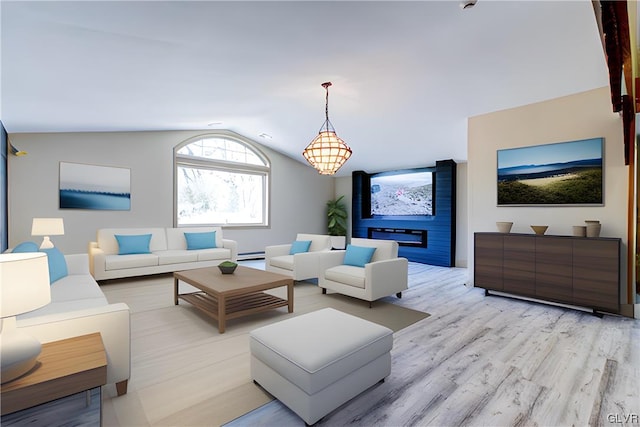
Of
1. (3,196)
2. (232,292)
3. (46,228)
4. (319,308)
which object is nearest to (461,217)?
(319,308)

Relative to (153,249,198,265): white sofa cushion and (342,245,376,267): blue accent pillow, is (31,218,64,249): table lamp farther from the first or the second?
(342,245,376,267): blue accent pillow

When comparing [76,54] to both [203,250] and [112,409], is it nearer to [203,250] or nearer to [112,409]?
[112,409]

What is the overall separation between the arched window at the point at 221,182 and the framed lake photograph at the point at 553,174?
209 inches

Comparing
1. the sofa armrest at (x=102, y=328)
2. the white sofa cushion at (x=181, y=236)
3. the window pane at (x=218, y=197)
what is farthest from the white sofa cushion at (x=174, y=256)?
the sofa armrest at (x=102, y=328)

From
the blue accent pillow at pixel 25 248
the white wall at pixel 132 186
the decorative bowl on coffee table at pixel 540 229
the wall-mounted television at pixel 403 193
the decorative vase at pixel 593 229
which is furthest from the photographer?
the wall-mounted television at pixel 403 193

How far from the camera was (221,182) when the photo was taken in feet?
23.6

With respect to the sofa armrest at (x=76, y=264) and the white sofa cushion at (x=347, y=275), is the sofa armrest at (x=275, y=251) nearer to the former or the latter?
the white sofa cushion at (x=347, y=275)

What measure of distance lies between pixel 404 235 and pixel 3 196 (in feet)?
24.3

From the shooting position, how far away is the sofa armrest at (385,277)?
3.63 meters

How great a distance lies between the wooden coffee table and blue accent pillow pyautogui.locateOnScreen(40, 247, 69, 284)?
3.72 feet

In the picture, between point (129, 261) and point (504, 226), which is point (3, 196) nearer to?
point (129, 261)

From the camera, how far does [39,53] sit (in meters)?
2.44

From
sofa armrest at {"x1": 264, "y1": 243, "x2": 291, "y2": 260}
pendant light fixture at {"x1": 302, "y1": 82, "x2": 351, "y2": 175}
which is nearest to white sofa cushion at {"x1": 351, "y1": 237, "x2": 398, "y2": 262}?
pendant light fixture at {"x1": 302, "y1": 82, "x2": 351, "y2": 175}

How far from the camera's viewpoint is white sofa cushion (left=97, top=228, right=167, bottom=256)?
5.19 meters
